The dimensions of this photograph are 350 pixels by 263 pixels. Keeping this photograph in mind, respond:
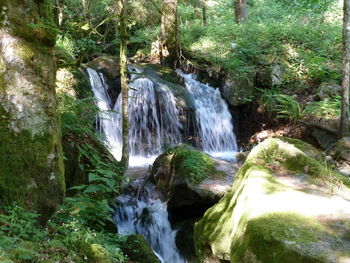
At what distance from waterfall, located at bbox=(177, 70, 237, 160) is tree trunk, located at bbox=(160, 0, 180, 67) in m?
1.72

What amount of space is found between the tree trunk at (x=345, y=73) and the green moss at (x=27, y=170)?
786 centimetres

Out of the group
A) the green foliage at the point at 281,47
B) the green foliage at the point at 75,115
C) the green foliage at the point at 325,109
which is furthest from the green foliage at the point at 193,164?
the green foliage at the point at 281,47

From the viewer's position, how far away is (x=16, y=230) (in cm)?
251

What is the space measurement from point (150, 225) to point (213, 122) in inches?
228

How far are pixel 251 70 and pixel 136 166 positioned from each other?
5974 millimetres

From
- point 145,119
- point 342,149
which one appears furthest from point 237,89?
point 342,149

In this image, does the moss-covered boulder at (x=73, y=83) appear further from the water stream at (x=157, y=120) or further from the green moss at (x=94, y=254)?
the green moss at (x=94, y=254)

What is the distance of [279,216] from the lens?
2549 mm

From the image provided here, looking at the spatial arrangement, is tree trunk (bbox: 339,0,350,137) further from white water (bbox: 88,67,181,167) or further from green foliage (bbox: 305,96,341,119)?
white water (bbox: 88,67,181,167)

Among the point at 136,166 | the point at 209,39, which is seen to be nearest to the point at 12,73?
the point at 136,166

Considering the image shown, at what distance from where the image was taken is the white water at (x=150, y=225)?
5859mm

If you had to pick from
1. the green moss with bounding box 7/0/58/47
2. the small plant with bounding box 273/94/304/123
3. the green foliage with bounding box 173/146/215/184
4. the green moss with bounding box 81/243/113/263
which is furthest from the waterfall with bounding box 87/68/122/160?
the green moss with bounding box 81/243/113/263

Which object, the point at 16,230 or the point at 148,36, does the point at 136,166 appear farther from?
the point at 148,36

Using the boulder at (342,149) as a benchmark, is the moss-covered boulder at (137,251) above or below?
below
